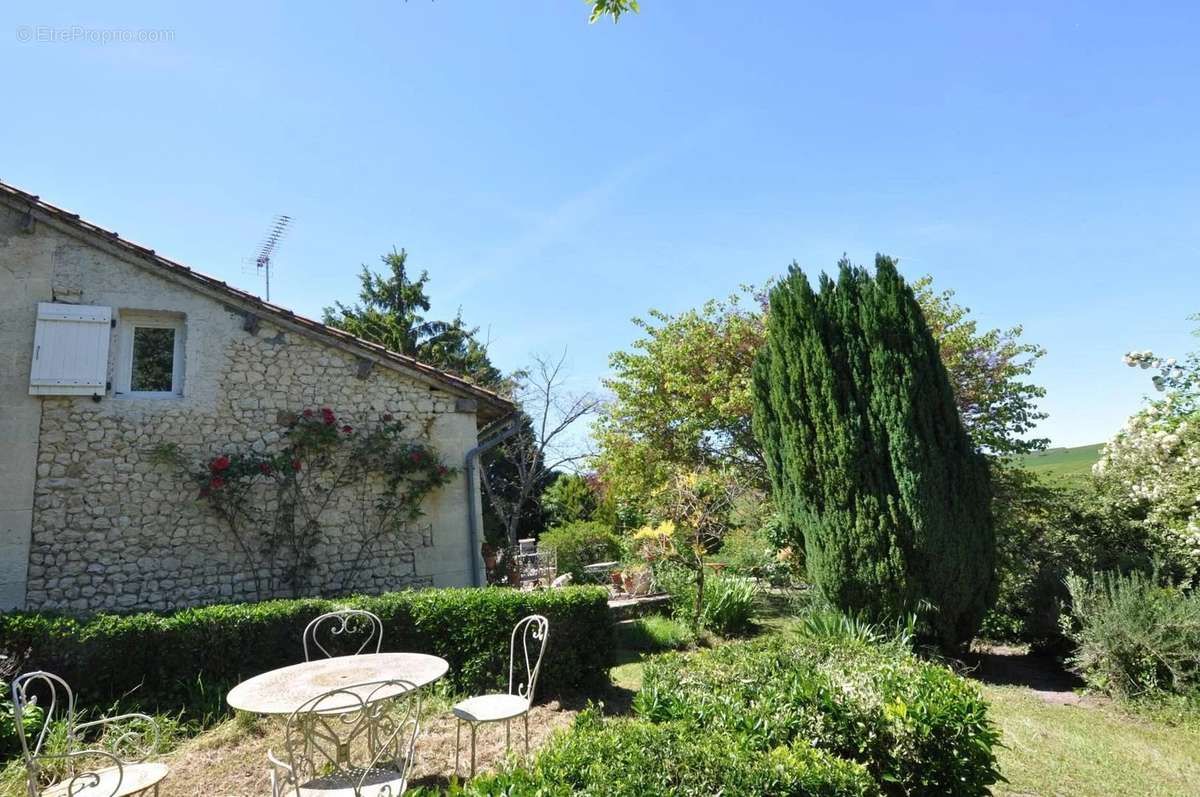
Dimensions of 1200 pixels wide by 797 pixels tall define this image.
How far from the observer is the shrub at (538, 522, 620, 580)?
13.8 metres

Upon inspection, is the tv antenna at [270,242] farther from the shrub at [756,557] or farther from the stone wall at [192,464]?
the shrub at [756,557]

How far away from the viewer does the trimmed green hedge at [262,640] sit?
5.32 metres

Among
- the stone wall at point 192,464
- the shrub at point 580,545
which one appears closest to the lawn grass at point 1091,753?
the stone wall at point 192,464

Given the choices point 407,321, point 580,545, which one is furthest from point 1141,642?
point 407,321

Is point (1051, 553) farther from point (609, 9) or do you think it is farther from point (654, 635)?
point (609, 9)

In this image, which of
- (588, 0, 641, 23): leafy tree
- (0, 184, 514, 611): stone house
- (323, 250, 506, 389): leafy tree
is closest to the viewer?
(588, 0, 641, 23): leafy tree

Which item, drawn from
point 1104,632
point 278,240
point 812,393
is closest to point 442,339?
point 278,240

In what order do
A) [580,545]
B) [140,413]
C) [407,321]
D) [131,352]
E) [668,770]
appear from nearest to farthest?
[668,770] → [140,413] → [131,352] → [580,545] → [407,321]

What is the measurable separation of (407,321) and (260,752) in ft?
53.7

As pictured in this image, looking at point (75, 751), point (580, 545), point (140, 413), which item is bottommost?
point (75, 751)

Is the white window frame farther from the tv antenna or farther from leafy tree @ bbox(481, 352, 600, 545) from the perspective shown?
leafy tree @ bbox(481, 352, 600, 545)

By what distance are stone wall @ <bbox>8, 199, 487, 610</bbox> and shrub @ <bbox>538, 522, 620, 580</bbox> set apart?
545cm

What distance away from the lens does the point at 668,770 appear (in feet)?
7.80

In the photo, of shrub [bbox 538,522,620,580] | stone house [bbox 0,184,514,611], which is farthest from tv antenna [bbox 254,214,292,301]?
shrub [bbox 538,522,620,580]
